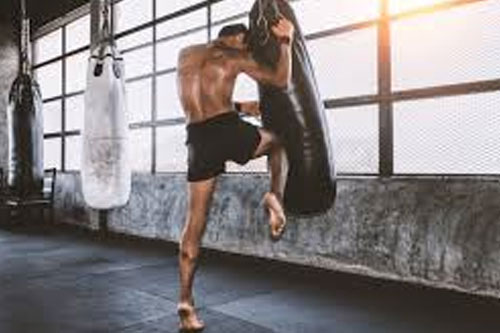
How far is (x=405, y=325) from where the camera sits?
10.4 feet

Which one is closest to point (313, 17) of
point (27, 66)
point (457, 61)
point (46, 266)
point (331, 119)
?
point (331, 119)

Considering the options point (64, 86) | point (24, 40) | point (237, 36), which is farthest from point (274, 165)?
point (64, 86)

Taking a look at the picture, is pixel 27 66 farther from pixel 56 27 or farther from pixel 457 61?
pixel 457 61

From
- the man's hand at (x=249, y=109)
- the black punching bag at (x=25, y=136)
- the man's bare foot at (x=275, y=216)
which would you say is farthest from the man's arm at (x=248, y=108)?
the black punching bag at (x=25, y=136)

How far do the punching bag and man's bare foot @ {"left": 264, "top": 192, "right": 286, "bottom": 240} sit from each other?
8.07 feet

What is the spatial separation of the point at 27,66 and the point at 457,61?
5341 millimetres

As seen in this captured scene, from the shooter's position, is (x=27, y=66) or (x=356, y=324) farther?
(x=27, y=66)

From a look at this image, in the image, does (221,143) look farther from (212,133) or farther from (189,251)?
(189,251)

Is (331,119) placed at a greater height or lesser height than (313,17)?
lesser

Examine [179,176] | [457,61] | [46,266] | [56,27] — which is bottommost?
[46,266]

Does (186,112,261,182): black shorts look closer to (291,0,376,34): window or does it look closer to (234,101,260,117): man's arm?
(234,101,260,117): man's arm

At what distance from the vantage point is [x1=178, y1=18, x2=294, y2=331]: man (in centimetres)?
300

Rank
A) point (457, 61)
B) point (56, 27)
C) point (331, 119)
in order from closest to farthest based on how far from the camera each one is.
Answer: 1. point (457, 61)
2. point (331, 119)
3. point (56, 27)

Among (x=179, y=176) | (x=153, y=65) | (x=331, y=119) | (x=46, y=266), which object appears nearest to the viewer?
(x=331, y=119)
